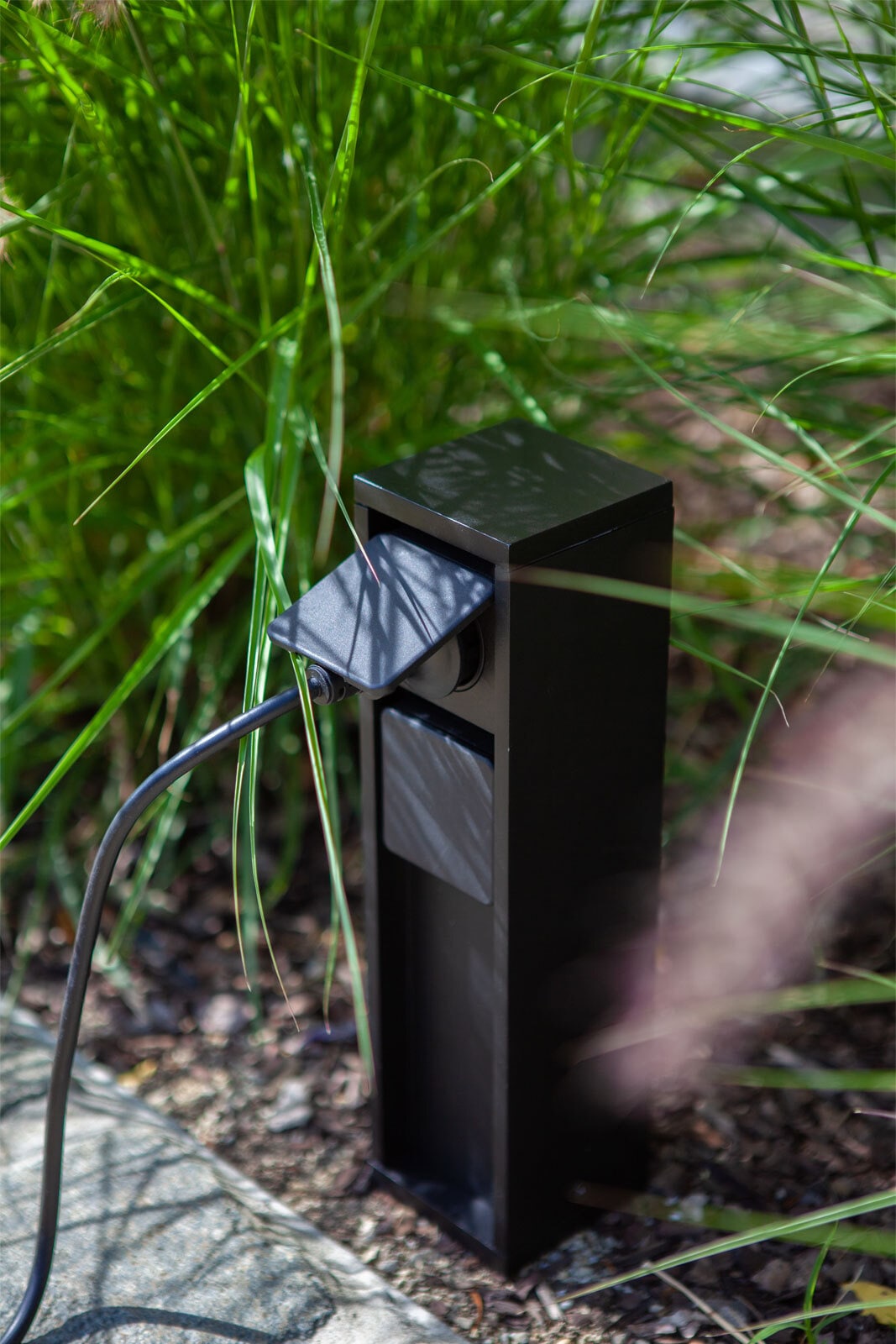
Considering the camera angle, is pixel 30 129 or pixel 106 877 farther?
pixel 30 129

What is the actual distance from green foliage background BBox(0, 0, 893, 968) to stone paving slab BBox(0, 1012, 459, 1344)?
32 centimetres

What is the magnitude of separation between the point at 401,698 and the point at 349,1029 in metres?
0.61

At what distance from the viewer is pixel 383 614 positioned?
3.40 ft

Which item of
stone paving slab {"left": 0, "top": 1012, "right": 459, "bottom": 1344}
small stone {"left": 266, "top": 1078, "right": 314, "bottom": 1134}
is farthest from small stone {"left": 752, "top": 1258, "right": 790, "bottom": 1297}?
small stone {"left": 266, "top": 1078, "right": 314, "bottom": 1134}

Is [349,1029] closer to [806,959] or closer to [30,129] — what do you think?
[806,959]

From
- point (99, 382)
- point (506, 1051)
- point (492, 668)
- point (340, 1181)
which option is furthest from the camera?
point (99, 382)

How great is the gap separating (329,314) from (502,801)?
0.47 meters

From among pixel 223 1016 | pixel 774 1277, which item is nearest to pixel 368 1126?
pixel 223 1016

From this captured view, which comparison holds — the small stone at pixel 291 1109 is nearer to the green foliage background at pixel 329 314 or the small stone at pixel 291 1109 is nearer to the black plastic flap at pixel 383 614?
the green foliage background at pixel 329 314

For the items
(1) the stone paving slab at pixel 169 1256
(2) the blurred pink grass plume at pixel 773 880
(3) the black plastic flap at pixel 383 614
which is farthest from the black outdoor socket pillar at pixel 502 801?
(2) the blurred pink grass plume at pixel 773 880

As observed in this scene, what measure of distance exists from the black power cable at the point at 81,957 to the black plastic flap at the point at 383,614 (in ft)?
0.18

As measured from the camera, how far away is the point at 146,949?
178 cm

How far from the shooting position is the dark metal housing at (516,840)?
1.07m

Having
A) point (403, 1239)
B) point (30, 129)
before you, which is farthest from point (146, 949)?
point (30, 129)
